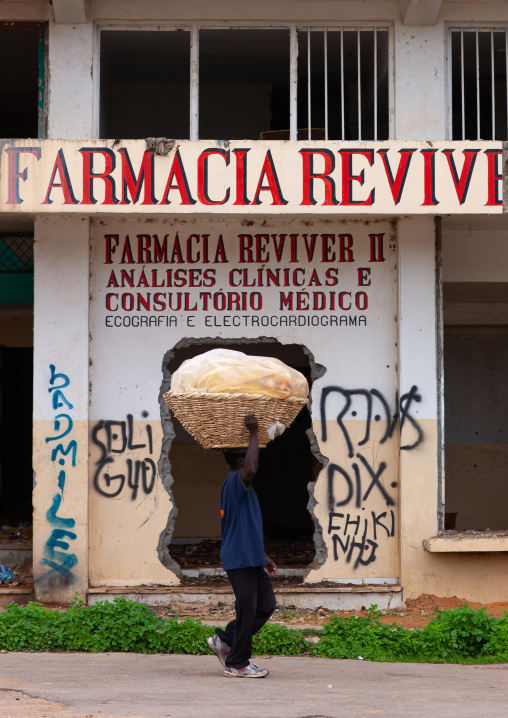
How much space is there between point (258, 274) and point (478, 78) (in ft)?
8.93

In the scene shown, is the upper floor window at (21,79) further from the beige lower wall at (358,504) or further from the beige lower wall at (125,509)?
the beige lower wall at (358,504)

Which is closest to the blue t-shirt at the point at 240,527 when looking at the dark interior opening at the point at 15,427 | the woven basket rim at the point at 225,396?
the woven basket rim at the point at 225,396

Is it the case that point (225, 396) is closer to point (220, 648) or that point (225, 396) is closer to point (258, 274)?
point (220, 648)

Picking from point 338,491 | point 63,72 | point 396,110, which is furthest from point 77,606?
point 396,110

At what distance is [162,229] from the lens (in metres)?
8.07

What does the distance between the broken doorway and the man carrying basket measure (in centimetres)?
344

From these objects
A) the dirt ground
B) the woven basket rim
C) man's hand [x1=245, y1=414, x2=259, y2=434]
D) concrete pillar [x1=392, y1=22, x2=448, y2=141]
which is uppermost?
concrete pillar [x1=392, y1=22, x2=448, y2=141]

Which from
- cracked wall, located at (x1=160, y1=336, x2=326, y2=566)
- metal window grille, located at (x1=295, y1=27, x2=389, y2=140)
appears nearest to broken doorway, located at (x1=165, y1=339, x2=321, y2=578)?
cracked wall, located at (x1=160, y1=336, x2=326, y2=566)

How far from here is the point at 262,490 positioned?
1187 cm

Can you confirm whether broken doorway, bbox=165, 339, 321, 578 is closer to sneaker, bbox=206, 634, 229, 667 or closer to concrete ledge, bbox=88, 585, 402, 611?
concrete ledge, bbox=88, 585, 402, 611

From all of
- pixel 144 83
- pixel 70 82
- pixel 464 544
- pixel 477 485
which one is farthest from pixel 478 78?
pixel 477 485

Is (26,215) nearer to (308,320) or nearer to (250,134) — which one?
(308,320)

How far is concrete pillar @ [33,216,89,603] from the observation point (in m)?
7.72

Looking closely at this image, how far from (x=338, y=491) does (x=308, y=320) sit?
1.62 metres
